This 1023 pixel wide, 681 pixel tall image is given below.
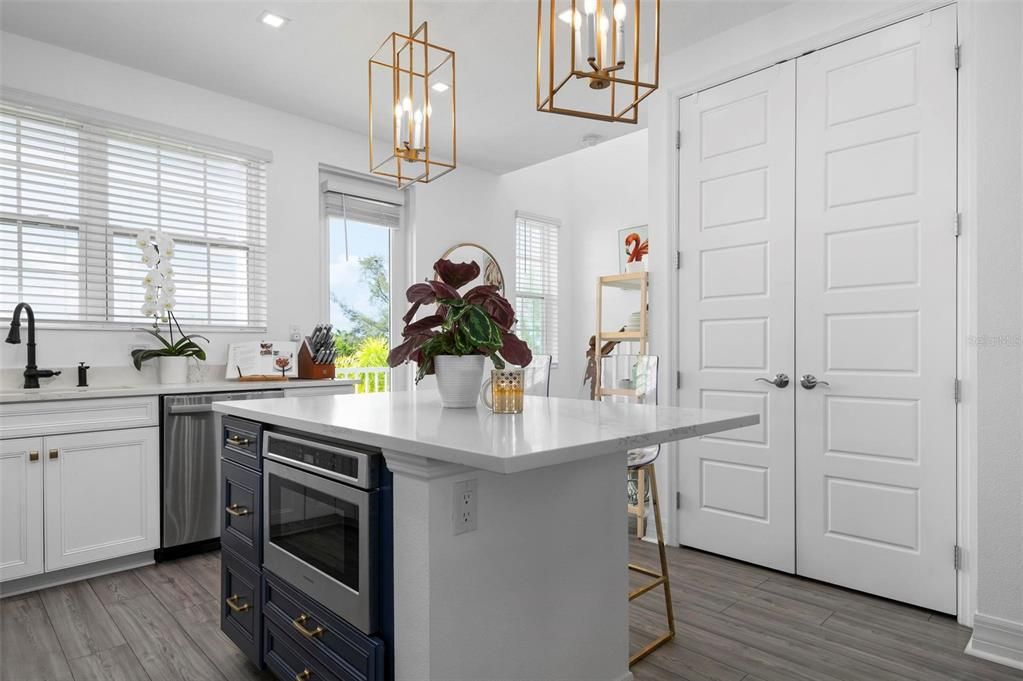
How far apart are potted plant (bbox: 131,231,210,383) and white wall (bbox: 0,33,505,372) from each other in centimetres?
15

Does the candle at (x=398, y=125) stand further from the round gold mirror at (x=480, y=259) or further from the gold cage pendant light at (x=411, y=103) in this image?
the round gold mirror at (x=480, y=259)

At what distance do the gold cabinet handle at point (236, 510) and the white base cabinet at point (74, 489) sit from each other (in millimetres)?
1193

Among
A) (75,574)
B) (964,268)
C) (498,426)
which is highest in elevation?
(964,268)

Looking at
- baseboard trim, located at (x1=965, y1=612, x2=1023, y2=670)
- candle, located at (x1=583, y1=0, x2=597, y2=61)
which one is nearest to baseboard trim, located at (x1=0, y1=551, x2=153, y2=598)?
candle, located at (x1=583, y1=0, x2=597, y2=61)

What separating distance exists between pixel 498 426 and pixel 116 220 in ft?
10.2

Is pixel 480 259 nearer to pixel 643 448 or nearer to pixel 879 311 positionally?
pixel 879 311

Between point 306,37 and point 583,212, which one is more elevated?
point 306,37

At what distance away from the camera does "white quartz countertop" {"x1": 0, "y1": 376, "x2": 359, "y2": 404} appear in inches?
106

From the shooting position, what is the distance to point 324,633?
1574 millimetres

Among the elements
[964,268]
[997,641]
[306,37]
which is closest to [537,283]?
[306,37]

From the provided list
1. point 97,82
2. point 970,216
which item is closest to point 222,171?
point 97,82

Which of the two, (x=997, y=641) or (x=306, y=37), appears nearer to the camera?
(x=997, y=641)

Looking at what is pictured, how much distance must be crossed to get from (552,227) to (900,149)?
3.80 m

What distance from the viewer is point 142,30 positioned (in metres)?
3.02
